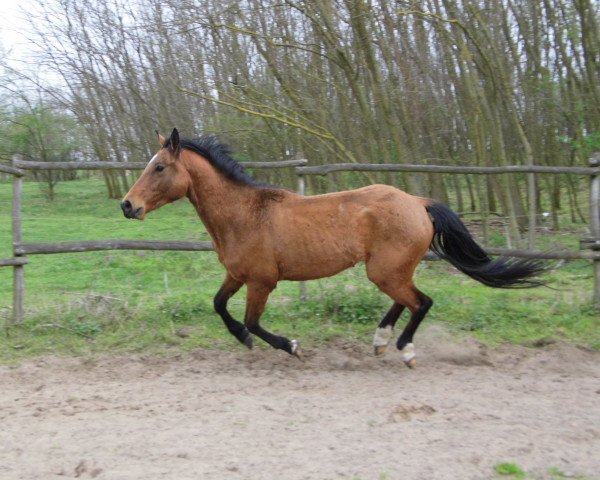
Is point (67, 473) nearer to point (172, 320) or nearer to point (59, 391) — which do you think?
point (59, 391)

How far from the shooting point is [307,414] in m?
4.02

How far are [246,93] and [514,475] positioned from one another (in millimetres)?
9629

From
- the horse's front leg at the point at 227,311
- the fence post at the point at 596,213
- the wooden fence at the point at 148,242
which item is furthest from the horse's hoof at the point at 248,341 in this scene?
the fence post at the point at 596,213

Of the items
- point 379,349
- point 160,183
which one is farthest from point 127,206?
point 379,349

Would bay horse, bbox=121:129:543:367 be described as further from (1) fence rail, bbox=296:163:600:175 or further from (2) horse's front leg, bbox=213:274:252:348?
(1) fence rail, bbox=296:163:600:175

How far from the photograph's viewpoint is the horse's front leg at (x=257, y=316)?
16.8 ft

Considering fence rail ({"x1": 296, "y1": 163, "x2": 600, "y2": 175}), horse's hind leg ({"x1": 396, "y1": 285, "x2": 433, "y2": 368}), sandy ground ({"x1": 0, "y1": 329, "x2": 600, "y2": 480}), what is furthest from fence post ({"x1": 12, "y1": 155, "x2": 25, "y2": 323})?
horse's hind leg ({"x1": 396, "y1": 285, "x2": 433, "y2": 368})

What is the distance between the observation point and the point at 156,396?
4.39 metres

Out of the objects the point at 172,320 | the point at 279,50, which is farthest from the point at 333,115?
the point at 172,320

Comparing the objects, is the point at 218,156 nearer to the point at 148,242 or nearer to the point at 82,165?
the point at 148,242

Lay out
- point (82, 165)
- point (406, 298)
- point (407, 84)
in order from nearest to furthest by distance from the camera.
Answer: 1. point (406, 298)
2. point (82, 165)
3. point (407, 84)

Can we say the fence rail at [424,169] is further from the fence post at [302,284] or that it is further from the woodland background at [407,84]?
the woodland background at [407,84]

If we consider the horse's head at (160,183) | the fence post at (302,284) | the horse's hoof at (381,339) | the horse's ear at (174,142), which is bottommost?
the horse's hoof at (381,339)

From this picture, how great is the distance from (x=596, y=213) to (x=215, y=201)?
4087 millimetres
